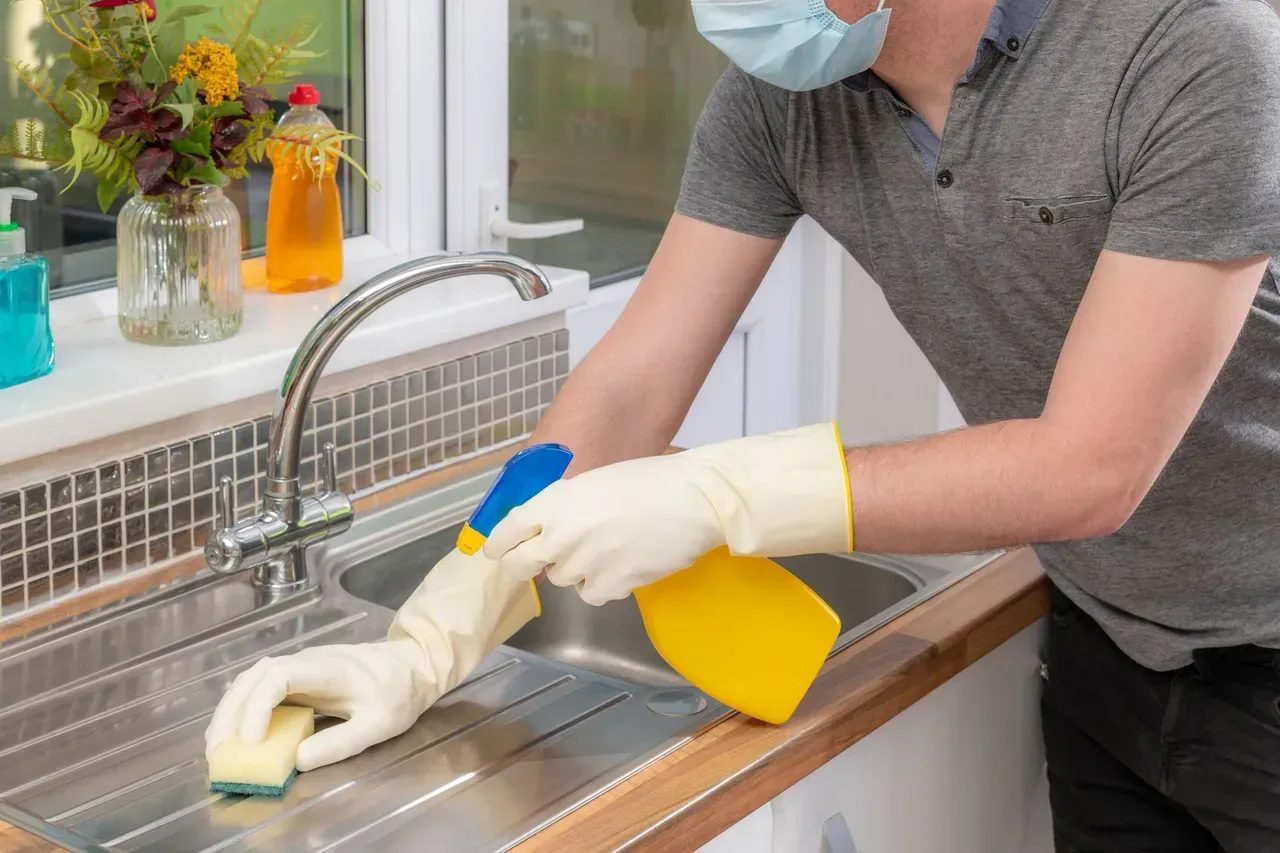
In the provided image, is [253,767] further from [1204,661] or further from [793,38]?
[1204,661]

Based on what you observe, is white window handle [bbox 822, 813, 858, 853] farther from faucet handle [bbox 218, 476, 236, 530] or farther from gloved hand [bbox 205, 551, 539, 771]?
faucet handle [bbox 218, 476, 236, 530]

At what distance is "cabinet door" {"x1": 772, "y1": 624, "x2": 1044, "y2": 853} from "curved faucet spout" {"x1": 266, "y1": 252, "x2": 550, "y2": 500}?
0.47 metres

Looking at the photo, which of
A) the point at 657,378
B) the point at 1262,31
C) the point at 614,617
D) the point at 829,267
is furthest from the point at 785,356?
the point at 1262,31

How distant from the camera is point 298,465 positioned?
1359 millimetres

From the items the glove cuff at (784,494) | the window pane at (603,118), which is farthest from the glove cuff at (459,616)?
the window pane at (603,118)

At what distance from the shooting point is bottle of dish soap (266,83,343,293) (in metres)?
1.58

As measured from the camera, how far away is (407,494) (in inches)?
64.9

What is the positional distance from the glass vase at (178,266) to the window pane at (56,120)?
0.09 metres

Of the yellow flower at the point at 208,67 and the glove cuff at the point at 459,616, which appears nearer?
the glove cuff at the point at 459,616

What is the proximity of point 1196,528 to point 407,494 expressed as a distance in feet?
2.61

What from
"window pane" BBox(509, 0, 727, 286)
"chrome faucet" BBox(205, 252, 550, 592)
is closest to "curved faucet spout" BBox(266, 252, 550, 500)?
"chrome faucet" BBox(205, 252, 550, 592)

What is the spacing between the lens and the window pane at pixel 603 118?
1989 mm

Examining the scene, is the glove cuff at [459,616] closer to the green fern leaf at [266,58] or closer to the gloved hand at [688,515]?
the gloved hand at [688,515]

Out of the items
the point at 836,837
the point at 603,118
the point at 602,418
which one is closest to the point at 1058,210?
the point at 602,418
